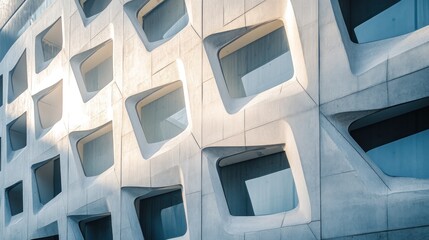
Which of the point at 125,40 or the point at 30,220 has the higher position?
the point at 125,40

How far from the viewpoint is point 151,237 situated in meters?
18.5

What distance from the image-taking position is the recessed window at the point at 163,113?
687 inches

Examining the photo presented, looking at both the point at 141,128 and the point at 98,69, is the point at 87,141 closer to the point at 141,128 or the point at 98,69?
the point at 98,69

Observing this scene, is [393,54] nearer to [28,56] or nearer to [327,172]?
[327,172]

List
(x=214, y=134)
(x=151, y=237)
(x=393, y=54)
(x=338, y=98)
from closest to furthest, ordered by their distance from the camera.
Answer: (x=393, y=54), (x=338, y=98), (x=214, y=134), (x=151, y=237)

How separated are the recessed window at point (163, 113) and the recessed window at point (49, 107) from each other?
7600 mm

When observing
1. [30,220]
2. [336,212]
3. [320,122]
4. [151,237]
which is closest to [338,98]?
[320,122]

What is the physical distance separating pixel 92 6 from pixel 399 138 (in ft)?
49.0

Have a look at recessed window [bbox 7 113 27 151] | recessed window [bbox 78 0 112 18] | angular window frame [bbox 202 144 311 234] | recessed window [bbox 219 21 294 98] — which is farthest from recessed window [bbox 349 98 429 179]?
recessed window [bbox 7 113 27 151]

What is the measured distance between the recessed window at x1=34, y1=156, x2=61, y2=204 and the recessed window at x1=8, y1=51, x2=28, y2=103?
16.7 ft

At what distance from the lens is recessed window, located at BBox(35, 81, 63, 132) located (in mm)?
25562

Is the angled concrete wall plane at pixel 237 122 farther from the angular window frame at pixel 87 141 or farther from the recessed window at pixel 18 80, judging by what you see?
the recessed window at pixel 18 80

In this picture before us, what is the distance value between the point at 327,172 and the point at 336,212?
0.81 metres

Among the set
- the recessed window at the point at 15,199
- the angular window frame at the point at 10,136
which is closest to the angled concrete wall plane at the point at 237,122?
the angular window frame at the point at 10,136
